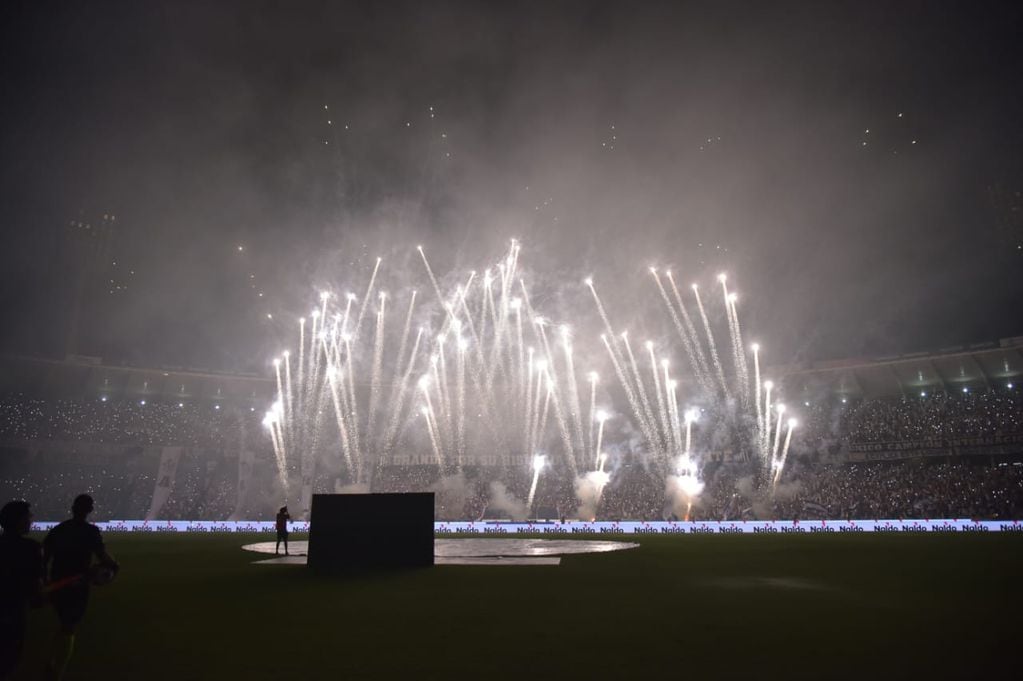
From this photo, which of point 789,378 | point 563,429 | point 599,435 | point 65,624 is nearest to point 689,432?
point 599,435

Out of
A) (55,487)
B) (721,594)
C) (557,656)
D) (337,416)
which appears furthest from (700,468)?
(55,487)

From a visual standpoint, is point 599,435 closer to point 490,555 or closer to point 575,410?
point 575,410

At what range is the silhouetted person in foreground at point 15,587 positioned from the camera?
4.29 meters

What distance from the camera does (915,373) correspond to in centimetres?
5825

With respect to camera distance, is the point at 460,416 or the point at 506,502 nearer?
the point at 506,502

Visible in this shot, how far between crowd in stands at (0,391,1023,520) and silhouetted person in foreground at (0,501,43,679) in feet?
150

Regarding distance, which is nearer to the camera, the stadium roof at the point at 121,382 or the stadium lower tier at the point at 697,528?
the stadium lower tier at the point at 697,528

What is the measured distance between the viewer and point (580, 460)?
2261 inches

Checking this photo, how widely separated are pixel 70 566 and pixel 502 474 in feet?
171

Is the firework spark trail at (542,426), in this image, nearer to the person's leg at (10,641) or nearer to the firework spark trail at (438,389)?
the firework spark trail at (438,389)

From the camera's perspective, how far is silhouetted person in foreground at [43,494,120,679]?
5.23 m

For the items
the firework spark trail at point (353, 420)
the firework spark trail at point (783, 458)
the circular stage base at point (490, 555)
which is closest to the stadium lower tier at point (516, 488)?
the firework spark trail at point (783, 458)

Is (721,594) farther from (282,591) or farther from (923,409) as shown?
(923,409)

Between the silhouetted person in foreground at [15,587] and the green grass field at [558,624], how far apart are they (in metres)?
1.60
